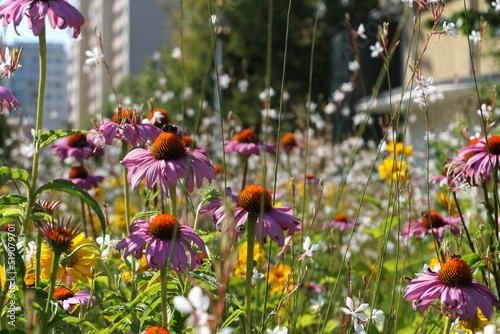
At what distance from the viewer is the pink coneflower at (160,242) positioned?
3.04 feet

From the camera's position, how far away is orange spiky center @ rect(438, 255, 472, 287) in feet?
3.36

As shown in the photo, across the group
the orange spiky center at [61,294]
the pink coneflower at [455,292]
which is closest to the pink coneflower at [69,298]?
the orange spiky center at [61,294]

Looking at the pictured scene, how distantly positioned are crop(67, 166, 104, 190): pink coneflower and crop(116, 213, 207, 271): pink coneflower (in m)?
1.08

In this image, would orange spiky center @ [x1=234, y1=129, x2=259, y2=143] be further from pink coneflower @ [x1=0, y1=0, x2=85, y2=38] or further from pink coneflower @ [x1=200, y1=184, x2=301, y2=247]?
pink coneflower @ [x1=0, y1=0, x2=85, y2=38]

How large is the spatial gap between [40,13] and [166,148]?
36 cm

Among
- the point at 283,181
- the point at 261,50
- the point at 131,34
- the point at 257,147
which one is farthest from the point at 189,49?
the point at 131,34

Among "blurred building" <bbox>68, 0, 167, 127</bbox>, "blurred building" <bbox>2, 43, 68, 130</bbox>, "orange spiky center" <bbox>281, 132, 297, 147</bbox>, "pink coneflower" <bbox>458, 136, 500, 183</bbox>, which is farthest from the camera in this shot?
"blurred building" <bbox>68, 0, 167, 127</bbox>

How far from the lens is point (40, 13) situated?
38.8 inches

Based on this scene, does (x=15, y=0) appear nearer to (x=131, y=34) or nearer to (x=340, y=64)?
(x=340, y=64)

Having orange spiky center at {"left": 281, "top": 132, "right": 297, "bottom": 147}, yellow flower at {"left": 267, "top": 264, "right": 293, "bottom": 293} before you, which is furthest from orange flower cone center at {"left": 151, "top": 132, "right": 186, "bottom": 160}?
orange spiky center at {"left": 281, "top": 132, "right": 297, "bottom": 147}

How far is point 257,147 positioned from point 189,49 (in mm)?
14932

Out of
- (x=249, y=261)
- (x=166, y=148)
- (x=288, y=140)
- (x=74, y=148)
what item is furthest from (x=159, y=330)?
(x=288, y=140)

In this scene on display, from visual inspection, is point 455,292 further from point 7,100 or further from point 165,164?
point 7,100

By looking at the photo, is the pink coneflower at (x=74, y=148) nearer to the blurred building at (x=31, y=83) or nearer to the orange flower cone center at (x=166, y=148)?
the blurred building at (x=31, y=83)
